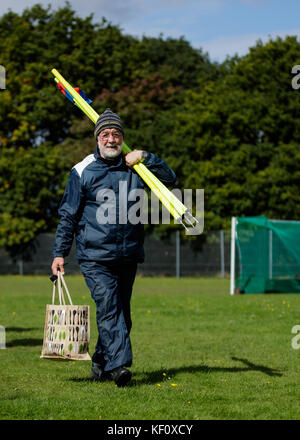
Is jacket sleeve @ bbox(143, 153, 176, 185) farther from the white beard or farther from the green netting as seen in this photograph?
the green netting

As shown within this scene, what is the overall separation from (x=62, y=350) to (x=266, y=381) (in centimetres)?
191

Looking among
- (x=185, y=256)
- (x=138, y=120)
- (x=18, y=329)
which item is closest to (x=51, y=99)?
(x=138, y=120)

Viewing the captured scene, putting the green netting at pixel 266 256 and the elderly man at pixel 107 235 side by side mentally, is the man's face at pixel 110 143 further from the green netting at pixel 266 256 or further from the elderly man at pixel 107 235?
the green netting at pixel 266 256

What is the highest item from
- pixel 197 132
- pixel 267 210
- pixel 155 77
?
pixel 155 77

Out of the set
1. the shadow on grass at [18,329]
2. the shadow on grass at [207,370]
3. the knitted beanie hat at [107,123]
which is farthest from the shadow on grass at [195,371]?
the shadow on grass at [18,329]

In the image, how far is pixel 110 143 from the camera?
21.3 feet

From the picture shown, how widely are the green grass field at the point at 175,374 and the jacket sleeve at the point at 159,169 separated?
1.85 metres

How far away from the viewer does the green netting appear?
20766mm

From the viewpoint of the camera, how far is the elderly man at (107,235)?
634cm

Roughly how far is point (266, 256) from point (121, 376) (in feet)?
50.5

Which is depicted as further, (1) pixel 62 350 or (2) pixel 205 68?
(2) pixel 205 68

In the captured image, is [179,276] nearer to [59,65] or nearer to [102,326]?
[59,65]

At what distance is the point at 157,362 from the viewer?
8.16 m
